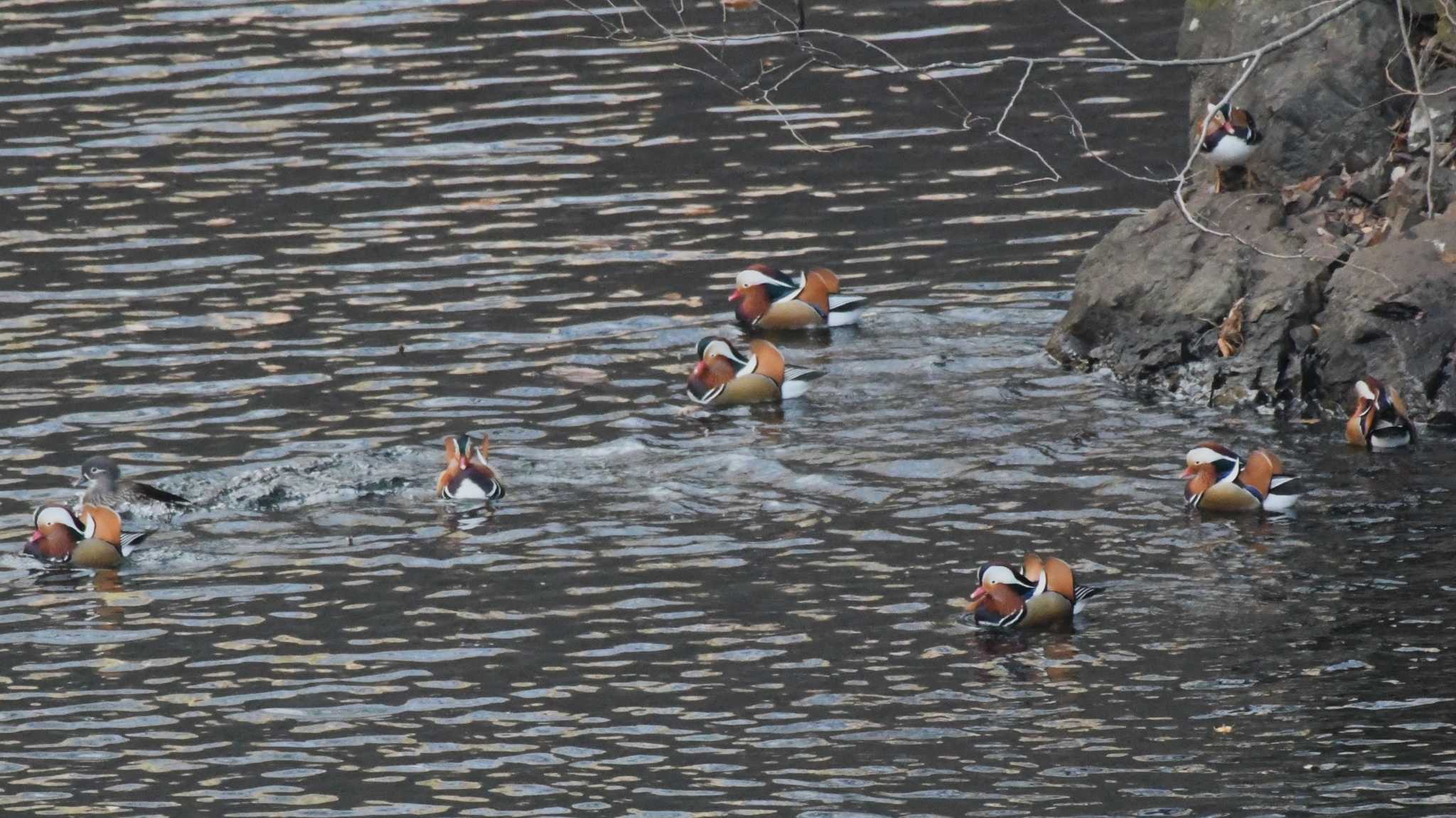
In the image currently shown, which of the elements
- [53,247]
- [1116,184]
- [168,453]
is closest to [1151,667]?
[168,453]

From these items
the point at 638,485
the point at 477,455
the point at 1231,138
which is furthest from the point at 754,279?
the point at 477,455

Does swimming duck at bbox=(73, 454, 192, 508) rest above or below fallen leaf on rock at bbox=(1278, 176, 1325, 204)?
below

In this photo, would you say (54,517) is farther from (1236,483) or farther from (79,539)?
(1236,483)

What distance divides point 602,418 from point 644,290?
11.9 feet

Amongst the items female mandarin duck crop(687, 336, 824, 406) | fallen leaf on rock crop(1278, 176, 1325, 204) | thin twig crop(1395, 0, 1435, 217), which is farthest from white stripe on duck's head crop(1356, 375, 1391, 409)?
female mandarin duck crop(687, 336, 824, 406)

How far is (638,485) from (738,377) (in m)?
2.09

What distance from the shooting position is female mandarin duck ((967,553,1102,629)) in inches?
477

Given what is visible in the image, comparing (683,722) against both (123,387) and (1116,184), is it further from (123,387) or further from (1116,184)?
(1116,184)

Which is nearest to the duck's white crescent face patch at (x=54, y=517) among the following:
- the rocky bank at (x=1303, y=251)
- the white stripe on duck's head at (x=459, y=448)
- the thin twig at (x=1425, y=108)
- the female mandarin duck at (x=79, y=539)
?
the female mandarin duck at (x=79, y=539)

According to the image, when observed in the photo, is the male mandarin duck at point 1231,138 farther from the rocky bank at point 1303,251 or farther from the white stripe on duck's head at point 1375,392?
the white stripe on duck's head at point 1375,392

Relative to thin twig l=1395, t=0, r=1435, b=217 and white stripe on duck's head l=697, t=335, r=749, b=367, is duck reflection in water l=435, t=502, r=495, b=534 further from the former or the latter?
thin twig l=1395, t=0, r=1435, b=217

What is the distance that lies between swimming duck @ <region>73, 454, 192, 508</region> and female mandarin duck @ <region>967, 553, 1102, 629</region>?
591cm

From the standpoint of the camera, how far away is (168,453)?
16.2 meters

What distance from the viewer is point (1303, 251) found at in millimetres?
16797
